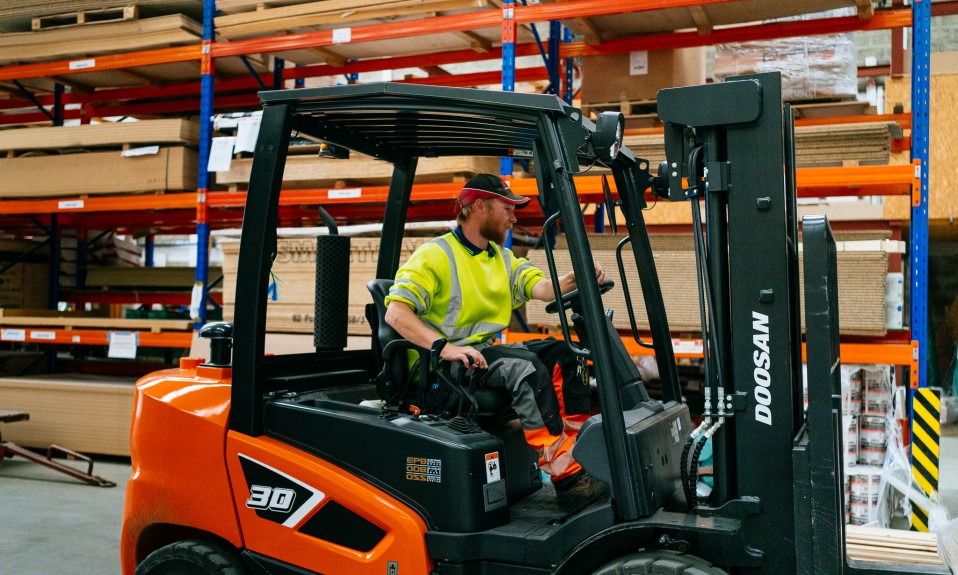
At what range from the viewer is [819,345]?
2.52 metres

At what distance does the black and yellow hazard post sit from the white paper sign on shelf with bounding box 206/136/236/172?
18.0 ft

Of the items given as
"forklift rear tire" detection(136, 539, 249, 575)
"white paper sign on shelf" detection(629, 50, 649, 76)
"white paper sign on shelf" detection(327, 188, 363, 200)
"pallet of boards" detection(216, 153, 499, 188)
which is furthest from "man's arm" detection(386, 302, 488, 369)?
"white paper sign on shelf" detection(629, 50, 649, 76)

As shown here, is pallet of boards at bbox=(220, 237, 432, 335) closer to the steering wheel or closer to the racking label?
the racking label

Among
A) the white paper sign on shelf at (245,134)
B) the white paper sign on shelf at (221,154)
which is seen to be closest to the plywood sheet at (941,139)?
the white paper sign on shelf at (245,134)

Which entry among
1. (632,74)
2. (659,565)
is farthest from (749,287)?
(632,74)

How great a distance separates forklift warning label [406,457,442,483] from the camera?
2.93 meters

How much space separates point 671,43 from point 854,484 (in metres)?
3.50

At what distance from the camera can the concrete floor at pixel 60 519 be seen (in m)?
4.94

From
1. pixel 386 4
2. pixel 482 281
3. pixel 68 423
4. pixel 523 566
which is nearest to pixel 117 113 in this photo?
pixel 68 423

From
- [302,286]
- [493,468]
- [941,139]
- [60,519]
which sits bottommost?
[60,519]

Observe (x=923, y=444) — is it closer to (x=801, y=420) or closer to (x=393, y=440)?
(x=801, y=420)

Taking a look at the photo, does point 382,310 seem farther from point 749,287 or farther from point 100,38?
point 100,38

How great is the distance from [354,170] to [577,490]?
4312mm

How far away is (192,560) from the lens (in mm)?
Answer: 3260
